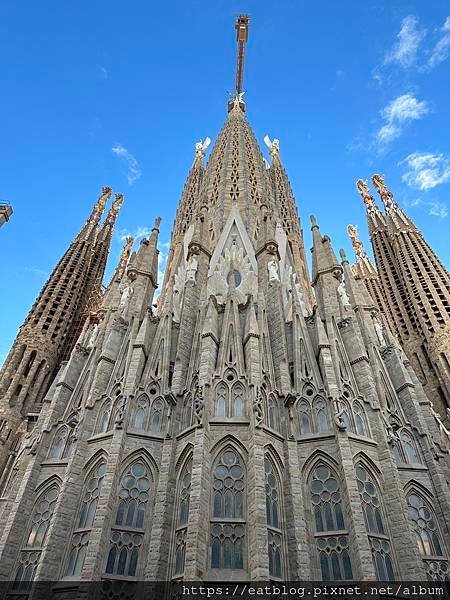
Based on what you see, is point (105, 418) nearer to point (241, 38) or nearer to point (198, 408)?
point (198, 408)

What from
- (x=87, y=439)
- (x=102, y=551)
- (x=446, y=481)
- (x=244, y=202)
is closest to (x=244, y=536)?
(x=102, y=551)

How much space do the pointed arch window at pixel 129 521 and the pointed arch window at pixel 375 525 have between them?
6.61m

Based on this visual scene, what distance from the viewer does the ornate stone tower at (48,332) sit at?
28.4m

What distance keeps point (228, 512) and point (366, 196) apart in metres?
54.0

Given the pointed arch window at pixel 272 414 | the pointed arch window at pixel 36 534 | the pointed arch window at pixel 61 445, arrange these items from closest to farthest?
the pointed arch window at pixel 36 534, the pointed arch window at pixel 272 414, the pointed arch window at pixel 61 445

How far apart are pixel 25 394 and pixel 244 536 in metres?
22.3

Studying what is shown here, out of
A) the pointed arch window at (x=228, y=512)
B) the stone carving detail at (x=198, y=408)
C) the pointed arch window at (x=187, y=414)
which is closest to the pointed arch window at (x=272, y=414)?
the pointed arch window at (x=228, y=512)

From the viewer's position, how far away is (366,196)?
5922cm

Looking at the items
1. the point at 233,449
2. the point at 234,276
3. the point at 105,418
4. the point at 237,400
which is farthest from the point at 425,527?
the point at 234,276

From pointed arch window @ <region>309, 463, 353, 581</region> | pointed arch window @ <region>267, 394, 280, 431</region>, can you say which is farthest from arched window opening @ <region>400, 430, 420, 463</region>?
pointed arch window @ <region>267, 394, 280, 431</region>

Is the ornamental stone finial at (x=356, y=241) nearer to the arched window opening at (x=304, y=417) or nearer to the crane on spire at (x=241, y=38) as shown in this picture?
the crane on spire at (x=241, y=38)

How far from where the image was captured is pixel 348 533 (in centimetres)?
1251

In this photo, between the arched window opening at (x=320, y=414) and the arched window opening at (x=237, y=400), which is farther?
the arched window opening at (x=320, y=414)

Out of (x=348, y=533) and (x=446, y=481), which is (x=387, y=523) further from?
(x=446, y=481)
